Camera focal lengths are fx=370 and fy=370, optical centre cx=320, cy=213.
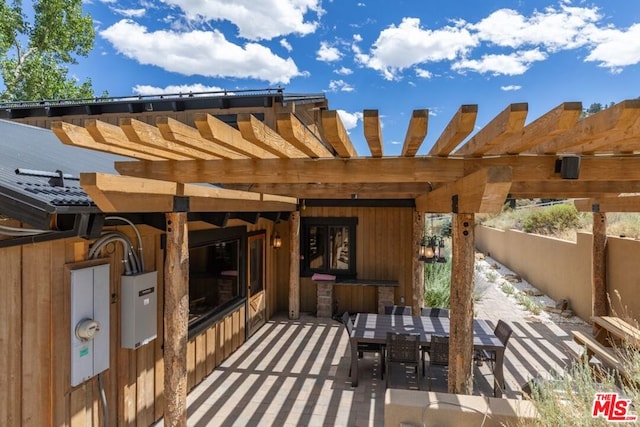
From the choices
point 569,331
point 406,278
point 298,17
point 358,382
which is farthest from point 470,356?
point 298,17

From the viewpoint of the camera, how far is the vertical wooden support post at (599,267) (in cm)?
729

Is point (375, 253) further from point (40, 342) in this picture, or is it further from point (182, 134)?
point (182, 134)

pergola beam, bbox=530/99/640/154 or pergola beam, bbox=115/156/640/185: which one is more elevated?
pergola beam, bbox=530/99/640/154

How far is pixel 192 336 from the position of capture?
469cm

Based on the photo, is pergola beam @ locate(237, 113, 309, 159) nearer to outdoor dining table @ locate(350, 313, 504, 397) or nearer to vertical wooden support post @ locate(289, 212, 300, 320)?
outdoor dining table @ locate(350, 313, 504, 397)

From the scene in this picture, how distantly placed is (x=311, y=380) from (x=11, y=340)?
360 centimetres


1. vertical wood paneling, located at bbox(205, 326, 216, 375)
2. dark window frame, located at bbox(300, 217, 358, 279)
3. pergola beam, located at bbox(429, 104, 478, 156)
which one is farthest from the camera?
dark window frame, located at bbox(300, 217, 358, 279)

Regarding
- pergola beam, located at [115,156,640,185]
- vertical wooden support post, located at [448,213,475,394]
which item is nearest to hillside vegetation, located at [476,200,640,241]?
pergola beam, located at [115,156,640,185]

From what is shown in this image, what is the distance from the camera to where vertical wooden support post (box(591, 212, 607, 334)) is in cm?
729

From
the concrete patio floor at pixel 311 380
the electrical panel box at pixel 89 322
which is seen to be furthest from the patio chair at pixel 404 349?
the electrical panel box at pixel 89 322

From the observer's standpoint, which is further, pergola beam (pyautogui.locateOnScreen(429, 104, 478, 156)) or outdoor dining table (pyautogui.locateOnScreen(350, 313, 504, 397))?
outdoor dining table (pyautogui.locateOnScreen(350, 313, 504, 397))

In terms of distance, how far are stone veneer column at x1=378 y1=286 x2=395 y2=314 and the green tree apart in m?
14.1

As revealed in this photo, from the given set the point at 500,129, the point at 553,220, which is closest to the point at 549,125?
the point at 500,129

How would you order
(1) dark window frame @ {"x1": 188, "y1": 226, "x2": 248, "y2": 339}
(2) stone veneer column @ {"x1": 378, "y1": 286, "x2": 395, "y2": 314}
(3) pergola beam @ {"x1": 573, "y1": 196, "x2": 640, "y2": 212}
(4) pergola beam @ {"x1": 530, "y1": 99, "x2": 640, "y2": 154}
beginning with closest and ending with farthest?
(4) pergola beam @ {"x1": 530, "y1": 99, "x2": 640, "y2": 154}
(1) dark window frame @ {"x1": 188, "y1": 226, "x2": 248, "y2": 339}
(3) pergola beam @ {"x1": 573, "y1": 196, "x2": 640, "y2": 212}
(2) stone veneer column @ {"x1": 378, "y1": 286, "x2": 395, "y2": 314}
